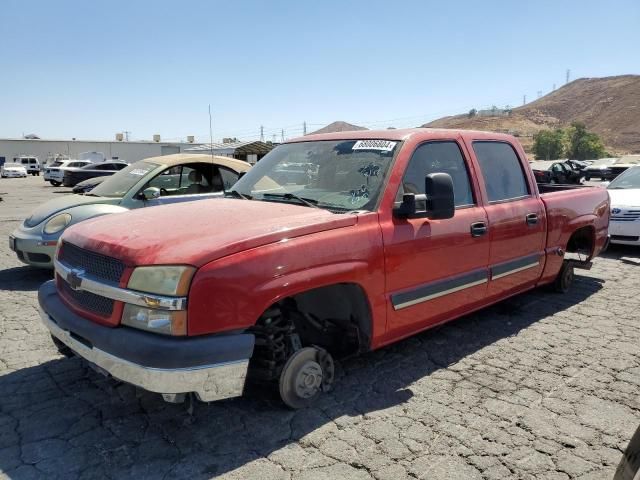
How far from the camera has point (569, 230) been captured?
210 inches

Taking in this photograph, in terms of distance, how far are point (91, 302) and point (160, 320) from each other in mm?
618

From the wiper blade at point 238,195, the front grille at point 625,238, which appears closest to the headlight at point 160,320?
the wiper blade at point 238,195

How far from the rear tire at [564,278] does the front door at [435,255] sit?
202cm

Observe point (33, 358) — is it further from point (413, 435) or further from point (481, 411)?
point (481, 411)

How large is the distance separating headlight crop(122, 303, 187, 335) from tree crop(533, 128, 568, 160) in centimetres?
7425

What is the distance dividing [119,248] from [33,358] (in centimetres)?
188

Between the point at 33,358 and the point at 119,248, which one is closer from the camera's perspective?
the point at 119,248

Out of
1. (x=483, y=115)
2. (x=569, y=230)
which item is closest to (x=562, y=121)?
(x=483, y=115)

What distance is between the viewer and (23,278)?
21.4 ft

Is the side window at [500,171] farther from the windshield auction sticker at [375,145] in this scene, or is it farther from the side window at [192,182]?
the side window at [192,182]

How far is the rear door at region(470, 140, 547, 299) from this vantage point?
14.2 ft

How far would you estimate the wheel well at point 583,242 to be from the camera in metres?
5.83

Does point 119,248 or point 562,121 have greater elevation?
point 562,121

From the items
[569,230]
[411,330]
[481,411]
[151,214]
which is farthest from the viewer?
[569,230]
